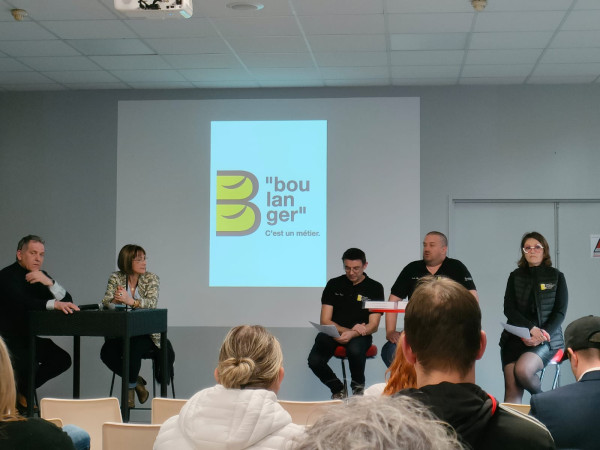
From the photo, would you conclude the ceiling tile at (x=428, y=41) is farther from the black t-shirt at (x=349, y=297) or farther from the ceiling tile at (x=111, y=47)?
the ceiling tile at (x=111, y=47)

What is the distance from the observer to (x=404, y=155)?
297 inches

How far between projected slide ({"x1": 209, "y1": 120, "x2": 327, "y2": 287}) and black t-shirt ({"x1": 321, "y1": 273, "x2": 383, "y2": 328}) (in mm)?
1110

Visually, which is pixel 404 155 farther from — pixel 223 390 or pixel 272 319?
pixel 223 390

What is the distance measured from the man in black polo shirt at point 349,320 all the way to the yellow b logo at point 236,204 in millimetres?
1567

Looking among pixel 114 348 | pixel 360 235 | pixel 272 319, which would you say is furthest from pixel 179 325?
pixel 360 235

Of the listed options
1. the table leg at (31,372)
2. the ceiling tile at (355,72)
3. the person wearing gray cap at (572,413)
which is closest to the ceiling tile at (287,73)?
the ceiling tile at (355,72)

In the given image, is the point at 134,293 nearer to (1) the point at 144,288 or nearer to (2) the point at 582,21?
(1) the point at 144,288

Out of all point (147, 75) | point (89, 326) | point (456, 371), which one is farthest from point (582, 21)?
point (456, 371)

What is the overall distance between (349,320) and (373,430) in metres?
5.71

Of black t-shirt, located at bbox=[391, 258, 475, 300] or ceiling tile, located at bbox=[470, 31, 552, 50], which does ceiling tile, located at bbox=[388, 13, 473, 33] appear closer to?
ceiling tile, located at bbox=[470, 31, 552, 50]

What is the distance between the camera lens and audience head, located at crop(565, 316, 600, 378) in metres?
2.25

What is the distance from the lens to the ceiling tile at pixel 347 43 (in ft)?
19.9

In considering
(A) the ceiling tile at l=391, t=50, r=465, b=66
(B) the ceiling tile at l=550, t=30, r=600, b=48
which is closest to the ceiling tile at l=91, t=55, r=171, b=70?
(A) the ceiling tile at l=391, t=50, r=465, b=66

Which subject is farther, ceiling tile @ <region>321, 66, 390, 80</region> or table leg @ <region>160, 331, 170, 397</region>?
ceiling tile @ <region>321, 66, 390, 80</region>
